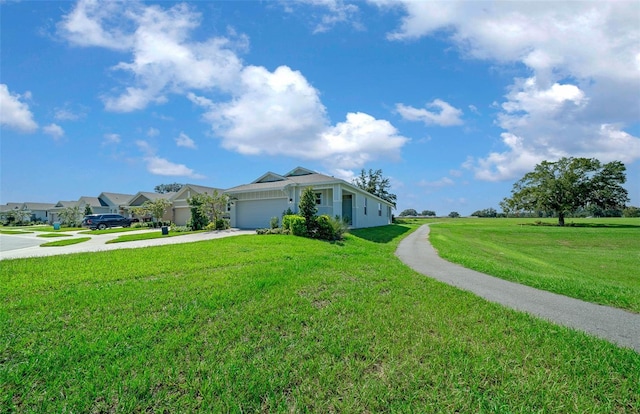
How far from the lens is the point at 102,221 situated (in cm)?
2889

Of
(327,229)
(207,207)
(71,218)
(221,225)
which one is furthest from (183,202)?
(327,229)

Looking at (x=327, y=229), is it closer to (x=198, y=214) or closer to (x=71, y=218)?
(x=198, y=214)

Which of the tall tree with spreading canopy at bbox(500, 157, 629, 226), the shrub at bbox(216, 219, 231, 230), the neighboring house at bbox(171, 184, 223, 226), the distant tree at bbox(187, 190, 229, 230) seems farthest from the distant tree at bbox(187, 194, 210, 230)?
the tall tree with spreading canopy at bbox(500, 157, 629, 226)

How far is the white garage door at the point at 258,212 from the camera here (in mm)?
22484

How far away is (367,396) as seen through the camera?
2684 mm

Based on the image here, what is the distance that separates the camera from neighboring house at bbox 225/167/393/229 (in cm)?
2072

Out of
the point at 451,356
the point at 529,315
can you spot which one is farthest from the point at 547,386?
the point at 529,315

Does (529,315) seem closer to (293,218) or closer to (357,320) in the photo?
(357,320)

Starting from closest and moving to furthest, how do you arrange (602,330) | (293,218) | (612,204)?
(602,330) < (293,218) < (612,204)

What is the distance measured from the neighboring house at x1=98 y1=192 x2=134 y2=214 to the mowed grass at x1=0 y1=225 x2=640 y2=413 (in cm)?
4410

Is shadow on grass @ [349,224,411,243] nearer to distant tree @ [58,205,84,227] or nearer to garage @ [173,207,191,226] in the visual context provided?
garage @ [173,207,191,226]

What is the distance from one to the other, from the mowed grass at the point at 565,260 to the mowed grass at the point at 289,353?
2998mm

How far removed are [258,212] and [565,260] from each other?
20.2m

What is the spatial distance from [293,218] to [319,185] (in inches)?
207
